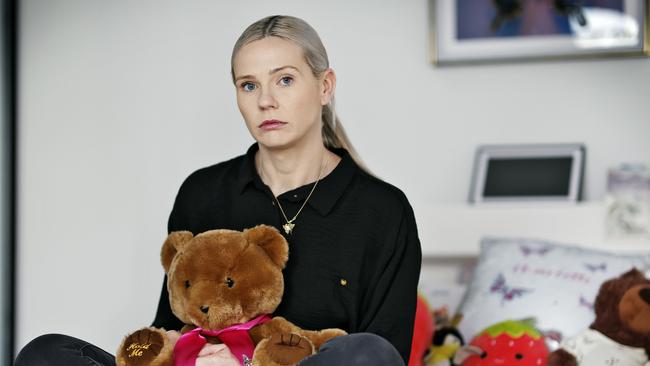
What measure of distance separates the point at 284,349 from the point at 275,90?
0.50m

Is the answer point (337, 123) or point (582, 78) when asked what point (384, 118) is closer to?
point (582, 78)

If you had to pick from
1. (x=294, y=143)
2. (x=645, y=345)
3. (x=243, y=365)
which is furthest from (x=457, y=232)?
(x=243, y=365)

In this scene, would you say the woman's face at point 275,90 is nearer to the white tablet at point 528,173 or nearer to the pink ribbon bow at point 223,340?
the pink ribbon bow at point 223,340

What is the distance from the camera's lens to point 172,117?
317 centimetres

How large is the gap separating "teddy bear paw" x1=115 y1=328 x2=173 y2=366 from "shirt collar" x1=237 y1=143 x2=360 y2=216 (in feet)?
1.30

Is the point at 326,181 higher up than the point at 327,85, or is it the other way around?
the point at 327,85

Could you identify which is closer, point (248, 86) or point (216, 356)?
point (216, 356)

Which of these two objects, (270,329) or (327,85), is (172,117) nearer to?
(327,85)

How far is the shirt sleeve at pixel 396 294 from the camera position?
1.75 m

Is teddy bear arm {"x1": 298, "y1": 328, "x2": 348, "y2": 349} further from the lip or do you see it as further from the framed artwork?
the framed artwork

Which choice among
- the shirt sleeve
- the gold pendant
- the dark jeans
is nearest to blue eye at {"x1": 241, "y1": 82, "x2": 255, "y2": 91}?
the gold pendant

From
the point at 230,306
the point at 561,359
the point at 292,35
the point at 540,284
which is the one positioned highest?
the point at 292,35

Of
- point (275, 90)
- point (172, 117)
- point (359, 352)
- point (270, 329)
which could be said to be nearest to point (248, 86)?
point (275, 90)

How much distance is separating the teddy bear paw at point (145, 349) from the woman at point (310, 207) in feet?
0.14
